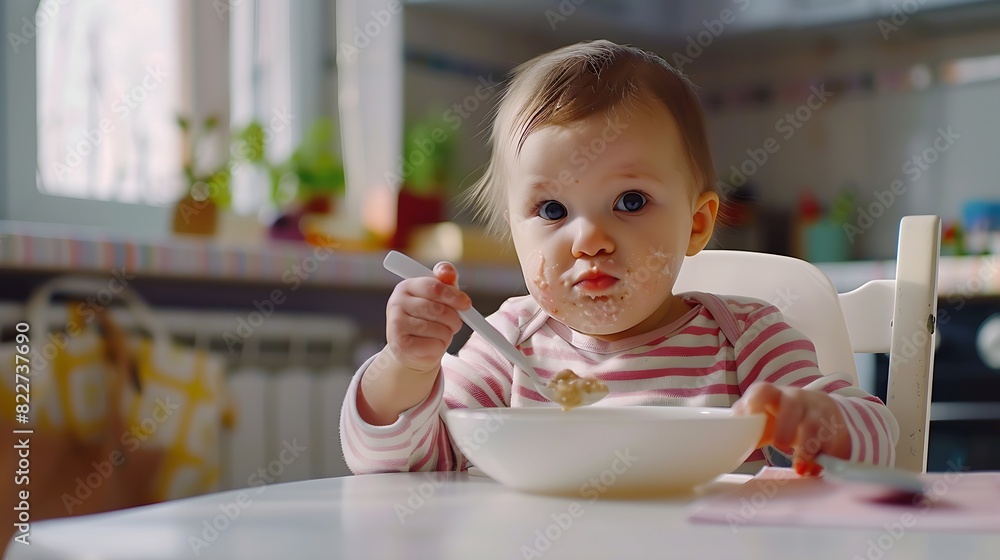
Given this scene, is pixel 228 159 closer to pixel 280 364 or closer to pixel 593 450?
pixel 280 364

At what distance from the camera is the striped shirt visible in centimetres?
76

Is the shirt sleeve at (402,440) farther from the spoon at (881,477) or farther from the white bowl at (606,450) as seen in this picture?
the spoon at (881,477)

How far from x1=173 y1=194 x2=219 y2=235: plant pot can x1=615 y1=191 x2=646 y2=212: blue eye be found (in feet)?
5.41

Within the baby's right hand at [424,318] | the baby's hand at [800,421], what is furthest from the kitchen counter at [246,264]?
the baby's hand at [800,421]

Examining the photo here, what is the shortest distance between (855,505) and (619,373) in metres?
0.34

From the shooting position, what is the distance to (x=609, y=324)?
33.6 inches

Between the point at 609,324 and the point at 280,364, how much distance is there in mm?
1613

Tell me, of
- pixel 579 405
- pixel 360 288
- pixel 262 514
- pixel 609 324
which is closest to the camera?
pixel 262 514

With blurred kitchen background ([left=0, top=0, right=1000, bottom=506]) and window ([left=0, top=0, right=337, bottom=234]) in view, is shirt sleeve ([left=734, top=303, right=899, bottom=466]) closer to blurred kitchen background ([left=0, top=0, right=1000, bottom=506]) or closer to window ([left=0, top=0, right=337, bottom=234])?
blurred kitchen background ([left=0, top=0, right=1000, bottom=506])

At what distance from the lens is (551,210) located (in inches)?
32.9

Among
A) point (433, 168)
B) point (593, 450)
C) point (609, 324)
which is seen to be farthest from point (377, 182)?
point (593, 450)

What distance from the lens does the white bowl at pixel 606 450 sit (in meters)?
0.56

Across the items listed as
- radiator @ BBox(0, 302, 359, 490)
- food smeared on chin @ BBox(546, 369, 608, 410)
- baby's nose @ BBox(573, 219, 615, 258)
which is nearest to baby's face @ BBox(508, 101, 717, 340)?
baby's nose @ BBox(573, 219, 615, 258)

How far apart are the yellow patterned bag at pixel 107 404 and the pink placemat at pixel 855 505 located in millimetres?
1384
